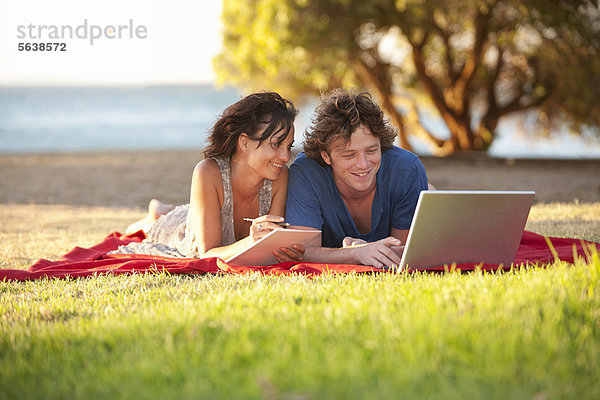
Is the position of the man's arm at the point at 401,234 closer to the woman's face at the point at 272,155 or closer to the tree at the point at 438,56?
the woman's face at the point at 272,155

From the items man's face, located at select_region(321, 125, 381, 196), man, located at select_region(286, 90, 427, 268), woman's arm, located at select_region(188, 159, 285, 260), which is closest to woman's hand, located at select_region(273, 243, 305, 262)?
man, located at select_region(286, 90, 427, 268)

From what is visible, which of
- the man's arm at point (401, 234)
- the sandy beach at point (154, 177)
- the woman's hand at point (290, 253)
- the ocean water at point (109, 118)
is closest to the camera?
the woman's hand at point (290, 253)

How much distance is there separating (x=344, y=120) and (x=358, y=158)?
0.90 ft

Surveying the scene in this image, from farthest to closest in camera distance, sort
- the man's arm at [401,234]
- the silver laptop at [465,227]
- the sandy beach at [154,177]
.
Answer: the sandy beach at [154,177] → the man's arm at [401,234] → the silver laptop at [465,227]

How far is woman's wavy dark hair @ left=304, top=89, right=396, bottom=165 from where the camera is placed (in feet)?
14.1

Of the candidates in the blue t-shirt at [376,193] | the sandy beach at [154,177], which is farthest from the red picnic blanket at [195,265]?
the sandy beach at [154,177]

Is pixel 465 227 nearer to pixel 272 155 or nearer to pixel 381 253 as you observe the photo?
pixel 381 253

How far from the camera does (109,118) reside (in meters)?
39.8

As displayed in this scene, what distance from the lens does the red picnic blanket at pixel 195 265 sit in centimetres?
410

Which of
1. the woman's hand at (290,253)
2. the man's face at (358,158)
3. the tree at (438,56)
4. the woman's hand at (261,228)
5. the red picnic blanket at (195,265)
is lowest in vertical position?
the red picnic blanket at (195,265)

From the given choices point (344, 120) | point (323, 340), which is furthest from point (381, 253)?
point (323, 340)

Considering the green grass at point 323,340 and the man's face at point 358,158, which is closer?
the green grass at point 323,340

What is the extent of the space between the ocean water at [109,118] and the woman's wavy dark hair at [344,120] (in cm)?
2511

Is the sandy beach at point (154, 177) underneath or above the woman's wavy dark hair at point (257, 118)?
underneath
